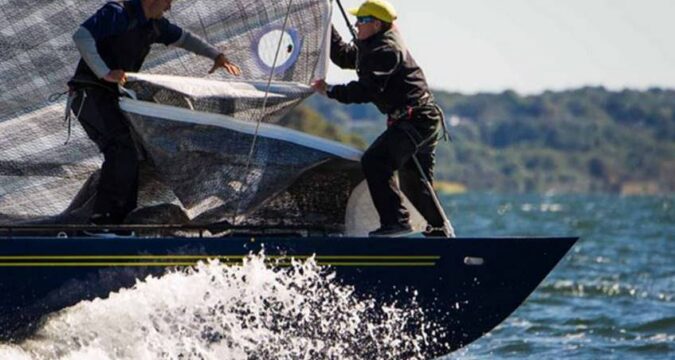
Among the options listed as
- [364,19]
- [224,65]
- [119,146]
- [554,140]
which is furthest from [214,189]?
[554,140]

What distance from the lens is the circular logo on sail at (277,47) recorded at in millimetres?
10750

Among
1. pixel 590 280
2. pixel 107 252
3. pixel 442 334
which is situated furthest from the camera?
pixel 590 280

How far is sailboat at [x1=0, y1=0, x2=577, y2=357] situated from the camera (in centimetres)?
955

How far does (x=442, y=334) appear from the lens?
10.2 m

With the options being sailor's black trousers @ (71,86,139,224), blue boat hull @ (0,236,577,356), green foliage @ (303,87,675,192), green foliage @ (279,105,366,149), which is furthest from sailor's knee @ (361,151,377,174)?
green foliage @ (303,87,675,192)

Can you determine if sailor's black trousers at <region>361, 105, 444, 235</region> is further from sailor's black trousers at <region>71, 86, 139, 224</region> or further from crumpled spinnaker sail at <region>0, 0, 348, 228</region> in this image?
sailor's black trousers at <region>71, 86, 139, 224</region>

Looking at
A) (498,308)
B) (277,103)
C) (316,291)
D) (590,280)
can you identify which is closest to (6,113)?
(277,103)

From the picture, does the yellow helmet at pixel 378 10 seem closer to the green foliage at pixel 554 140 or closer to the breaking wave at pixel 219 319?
the breaking wave at pixel 219 319

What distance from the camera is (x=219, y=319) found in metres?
9.70

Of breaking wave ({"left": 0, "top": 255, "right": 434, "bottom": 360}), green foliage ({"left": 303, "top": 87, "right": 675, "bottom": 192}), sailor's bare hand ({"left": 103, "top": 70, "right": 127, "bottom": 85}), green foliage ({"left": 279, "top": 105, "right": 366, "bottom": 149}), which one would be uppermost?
sailor's bare hand ({"left": 103, "top": 70, "right": 127, "bottom": 85})

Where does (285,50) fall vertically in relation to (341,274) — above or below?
above

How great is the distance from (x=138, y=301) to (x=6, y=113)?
184 cm

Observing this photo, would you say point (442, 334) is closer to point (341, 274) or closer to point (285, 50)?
point (341, 274)

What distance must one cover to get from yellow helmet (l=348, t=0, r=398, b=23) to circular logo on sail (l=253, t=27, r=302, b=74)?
2.30 ft
